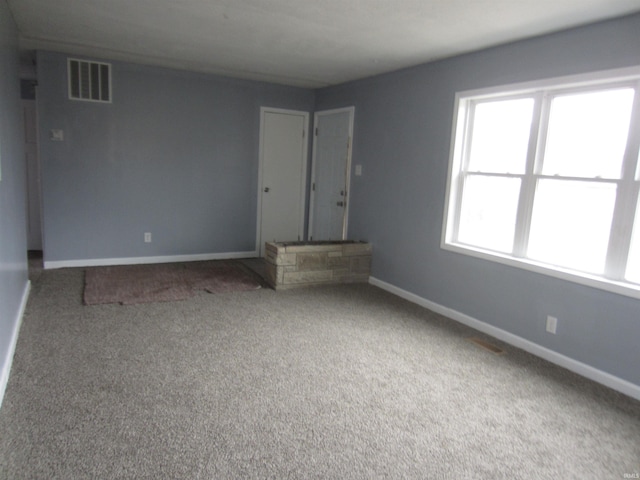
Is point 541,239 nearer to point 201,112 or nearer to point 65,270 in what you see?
point 201,112

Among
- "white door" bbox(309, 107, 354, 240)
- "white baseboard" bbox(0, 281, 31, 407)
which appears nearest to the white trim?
"white door" bbox(309, 107, 354, 240)

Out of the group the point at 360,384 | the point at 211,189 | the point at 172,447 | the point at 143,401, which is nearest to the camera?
the point at 172,447

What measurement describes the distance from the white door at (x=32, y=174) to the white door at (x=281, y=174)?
2903 millimetres

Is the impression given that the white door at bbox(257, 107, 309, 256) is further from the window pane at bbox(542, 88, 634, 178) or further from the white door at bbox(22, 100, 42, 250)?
the window pane at bbox(542, 88, 634, 178)

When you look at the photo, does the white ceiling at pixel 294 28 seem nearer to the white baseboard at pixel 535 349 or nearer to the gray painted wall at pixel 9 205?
the gray painted wall at pixel 9 205

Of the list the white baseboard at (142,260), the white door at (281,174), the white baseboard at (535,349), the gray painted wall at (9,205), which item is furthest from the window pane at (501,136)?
the gray painted wall at (9,205)

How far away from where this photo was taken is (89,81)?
4.95 meters

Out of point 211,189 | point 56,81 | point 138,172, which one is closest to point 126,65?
point 56,81

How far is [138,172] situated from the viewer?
5355 millimetres

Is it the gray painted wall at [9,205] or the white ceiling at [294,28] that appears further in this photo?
the white ceiling at [294,28]

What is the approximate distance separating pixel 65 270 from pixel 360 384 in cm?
386

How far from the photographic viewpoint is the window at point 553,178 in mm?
2881

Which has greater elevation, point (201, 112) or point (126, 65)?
point (126, 65)

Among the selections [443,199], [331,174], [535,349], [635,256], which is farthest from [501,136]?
[331,174]
